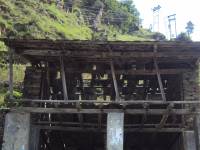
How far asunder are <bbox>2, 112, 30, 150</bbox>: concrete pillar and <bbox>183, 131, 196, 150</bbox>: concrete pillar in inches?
206

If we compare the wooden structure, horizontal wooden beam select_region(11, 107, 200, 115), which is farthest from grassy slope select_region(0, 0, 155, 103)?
horizontal wooden beam select_region(11, 107, 200, 115)

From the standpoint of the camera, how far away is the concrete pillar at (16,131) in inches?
586

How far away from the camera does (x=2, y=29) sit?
37.3 m

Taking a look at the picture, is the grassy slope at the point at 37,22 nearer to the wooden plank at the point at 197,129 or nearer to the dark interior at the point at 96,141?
the dark interior at the point at 96,141

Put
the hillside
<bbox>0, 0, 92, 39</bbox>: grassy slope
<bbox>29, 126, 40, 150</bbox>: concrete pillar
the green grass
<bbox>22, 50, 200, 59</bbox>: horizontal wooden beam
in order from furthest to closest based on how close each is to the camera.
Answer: the hillside < <bbox>0, 0, 92, 39</bbox>: grassy slope < the green grass < <bbox>29, 126, 40, 150</bbox>: concrete pillar < <bbox>22, 50, 200, 59</bbox>: horizontal wooden beam

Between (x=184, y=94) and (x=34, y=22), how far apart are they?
2725 centimetres

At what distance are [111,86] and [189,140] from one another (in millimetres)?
3593

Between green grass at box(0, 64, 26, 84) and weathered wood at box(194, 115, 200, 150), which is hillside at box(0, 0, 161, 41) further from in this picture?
weathered wood at box(194, 115, 200, 150)

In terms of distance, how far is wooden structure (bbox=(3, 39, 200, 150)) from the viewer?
14.7 metres

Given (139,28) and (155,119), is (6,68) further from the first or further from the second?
(139,28)

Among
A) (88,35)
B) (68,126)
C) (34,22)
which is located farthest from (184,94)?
(88,35)

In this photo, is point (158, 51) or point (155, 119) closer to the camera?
point (158, 51)

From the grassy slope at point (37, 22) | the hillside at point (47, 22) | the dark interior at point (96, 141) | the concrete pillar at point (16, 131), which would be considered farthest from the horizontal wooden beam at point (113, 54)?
the grassy slope at point (37, 22)

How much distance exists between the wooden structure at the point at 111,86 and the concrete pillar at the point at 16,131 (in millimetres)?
251
